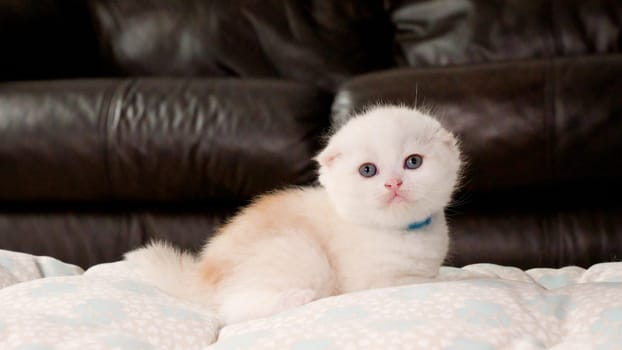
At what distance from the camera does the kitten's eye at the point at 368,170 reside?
1.09 metres

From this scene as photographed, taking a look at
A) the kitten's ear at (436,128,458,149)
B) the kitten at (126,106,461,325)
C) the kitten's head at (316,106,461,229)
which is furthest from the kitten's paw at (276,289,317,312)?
the kitten's ear at (436,128,458,149)

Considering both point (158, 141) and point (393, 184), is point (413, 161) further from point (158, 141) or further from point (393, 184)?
point (158, 141)

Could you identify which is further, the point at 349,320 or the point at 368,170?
the point at 368,170

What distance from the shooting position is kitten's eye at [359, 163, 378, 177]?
109 cm

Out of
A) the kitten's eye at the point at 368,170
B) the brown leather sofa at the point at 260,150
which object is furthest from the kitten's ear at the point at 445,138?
the brown leather sofa at the point at 260,150

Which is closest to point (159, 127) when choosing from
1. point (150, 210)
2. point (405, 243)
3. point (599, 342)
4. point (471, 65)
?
point (150, 210)

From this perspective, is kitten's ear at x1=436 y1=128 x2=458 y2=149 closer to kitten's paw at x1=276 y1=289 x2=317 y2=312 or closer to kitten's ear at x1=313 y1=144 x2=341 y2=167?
kitten's ear at x1=313 y1=144 x2=341 y2=167

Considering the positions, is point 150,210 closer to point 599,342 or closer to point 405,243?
point 405,243

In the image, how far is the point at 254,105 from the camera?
192 centimetres

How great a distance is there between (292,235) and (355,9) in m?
1.58

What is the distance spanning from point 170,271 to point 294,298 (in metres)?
0.27

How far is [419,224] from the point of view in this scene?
115 centimetres

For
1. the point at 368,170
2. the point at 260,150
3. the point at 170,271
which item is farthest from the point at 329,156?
the point at 260,150

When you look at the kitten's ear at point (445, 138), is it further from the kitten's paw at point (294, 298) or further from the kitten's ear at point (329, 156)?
the kitten's paw at point (294, 298)
